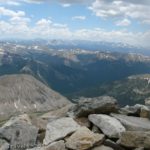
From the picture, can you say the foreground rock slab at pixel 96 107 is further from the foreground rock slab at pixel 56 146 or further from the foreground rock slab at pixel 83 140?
the foreground rock slab at pixel 56 146

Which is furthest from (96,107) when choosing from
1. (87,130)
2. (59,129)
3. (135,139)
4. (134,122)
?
(135,139)

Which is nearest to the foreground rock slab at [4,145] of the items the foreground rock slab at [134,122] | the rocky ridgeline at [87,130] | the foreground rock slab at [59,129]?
the rocky ridgeline at [87,130]

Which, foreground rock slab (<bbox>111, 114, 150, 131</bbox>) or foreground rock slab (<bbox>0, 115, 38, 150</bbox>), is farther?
foreground rock slab (<bbox>0, 115, 38, 150</bbox>)

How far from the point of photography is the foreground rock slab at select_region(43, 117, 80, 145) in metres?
25.3

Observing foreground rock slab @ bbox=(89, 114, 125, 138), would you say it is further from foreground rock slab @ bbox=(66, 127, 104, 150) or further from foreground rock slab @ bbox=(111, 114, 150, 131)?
foreground rock slab @ bbox=(66, 127, 104, 150)

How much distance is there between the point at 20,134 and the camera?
27016 millimetres

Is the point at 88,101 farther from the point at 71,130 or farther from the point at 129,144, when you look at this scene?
the point at 129,144

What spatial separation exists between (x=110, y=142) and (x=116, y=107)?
250 inches

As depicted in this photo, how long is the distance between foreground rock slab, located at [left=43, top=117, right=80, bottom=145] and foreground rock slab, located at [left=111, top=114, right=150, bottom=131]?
3345mm

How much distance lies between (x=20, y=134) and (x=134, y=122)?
807 centimetres

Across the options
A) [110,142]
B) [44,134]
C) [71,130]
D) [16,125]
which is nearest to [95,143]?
[110,142]

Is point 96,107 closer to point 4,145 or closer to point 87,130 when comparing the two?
point 87,130

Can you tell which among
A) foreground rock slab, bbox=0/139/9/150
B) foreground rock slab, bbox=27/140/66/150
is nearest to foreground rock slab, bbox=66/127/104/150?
foreground rock slab, bbox=27/140/66/150

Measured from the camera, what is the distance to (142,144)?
74.5 ft
